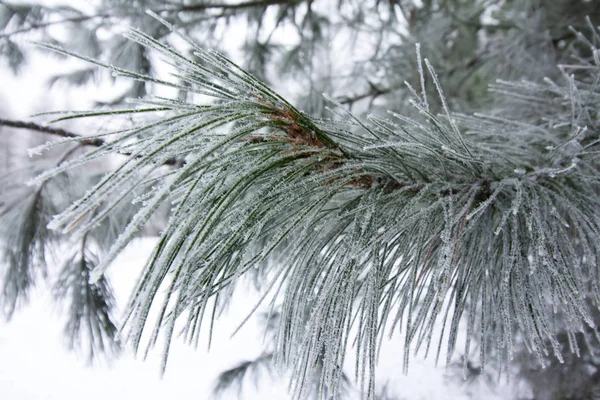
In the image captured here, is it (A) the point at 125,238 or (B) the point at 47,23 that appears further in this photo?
(B) the point at 47,23

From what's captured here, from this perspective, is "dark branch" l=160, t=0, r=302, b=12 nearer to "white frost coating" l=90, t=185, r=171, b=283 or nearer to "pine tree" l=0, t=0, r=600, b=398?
"pine tree" l=0, t=0, r=600, b=398

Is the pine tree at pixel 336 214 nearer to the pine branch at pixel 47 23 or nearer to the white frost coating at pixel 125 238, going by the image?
the white frost coating at pixel 125 238

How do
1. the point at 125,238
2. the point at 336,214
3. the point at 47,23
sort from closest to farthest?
the point at 125,238 → the point at 336,214 → the point at 47,23

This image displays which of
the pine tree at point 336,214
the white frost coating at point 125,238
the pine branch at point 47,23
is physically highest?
the pine branch at point 47,23

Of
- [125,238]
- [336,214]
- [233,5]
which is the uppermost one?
[233,5]

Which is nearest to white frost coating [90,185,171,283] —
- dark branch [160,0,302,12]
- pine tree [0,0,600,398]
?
pine tree [0,0,600,398]

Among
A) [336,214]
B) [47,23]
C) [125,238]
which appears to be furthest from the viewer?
[47,23]

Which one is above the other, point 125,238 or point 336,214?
point 336,214

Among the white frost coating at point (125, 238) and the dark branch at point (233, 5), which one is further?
the dark branch at point (233, 5)

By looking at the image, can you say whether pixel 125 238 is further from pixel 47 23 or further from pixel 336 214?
pixel 47 23

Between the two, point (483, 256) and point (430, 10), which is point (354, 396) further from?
point (430, 10)

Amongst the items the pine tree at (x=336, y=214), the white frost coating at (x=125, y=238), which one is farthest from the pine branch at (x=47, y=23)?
the white frost coating at (x=125, y=238)

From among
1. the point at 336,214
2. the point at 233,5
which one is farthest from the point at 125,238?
the point at 233,5

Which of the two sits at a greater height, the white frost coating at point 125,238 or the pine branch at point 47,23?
the pine branch at point 47,23
